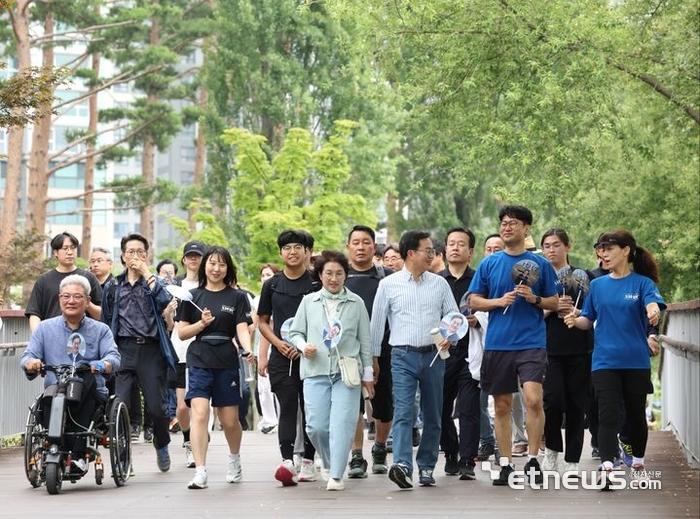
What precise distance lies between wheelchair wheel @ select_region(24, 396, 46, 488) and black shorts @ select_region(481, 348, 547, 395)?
3.46 m

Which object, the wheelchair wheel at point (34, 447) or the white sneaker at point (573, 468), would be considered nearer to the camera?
the wheelchair wheel at point (34, 447)

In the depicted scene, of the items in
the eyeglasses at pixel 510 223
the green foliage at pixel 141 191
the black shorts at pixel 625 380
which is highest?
the green foliage at pixel 141 191

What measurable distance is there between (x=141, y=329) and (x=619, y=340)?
4330 mm

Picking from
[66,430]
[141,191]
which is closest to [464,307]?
[66,430]

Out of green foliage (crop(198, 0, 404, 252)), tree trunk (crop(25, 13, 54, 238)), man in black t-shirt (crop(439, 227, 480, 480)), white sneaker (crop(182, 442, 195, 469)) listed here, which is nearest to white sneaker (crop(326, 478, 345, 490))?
man in black t-shirt (crop(439, 227, 480, 480))

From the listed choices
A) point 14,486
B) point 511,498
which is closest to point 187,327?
point 14,486

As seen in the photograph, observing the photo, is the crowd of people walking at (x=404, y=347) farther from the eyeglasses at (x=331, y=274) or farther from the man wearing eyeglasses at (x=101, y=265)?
the man wearing eyeglasses at (x=101, y=265)

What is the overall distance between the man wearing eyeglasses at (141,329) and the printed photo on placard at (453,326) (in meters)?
2.85

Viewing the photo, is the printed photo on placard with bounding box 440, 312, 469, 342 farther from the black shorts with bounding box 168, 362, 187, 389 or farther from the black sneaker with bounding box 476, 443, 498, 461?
the black shorts with bounding box 168, 362, 187, 389

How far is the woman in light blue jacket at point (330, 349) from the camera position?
12.3m

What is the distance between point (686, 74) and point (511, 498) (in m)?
11.9

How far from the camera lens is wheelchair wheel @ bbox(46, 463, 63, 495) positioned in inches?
478

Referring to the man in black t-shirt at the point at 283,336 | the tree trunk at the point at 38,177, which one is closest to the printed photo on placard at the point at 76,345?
the man in black t-shirt at the point at 283,336

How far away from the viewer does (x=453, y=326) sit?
12.1 meters
